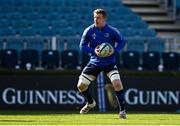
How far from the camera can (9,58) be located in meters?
20.2

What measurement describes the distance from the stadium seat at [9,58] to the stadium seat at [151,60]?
413 centimetres

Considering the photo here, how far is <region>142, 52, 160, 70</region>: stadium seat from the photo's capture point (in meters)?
20.9

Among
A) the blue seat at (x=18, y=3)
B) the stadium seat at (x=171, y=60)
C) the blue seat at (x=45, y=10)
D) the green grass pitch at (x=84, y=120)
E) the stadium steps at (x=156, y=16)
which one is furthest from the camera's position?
the stadium steps at (x=156, y=16)

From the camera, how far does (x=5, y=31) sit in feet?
75.6

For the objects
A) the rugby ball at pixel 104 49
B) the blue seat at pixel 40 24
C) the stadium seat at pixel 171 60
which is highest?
the rugby ball at pixel 104 49

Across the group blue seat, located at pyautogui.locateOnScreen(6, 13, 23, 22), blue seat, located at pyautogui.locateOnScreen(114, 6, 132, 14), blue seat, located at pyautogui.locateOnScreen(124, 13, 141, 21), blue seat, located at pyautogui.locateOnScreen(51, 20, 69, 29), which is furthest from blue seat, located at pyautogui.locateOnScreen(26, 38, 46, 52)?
blue seat, located at pyautogui.locateOnScreen(114, 6, 132, 14)

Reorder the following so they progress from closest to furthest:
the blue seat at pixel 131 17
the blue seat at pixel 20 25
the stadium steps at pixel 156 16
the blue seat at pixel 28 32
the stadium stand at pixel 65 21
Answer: the stadium stand at pixel 65 21 < the blue seat at pixel 28 32 < the blue seat at pixel 20 25 < the blue seat at pixel 131 17 < the stadium steps at pixel 156 16

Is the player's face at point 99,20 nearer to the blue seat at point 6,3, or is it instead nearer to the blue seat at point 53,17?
the blue seat at point 53,17

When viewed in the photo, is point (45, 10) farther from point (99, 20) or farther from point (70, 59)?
point (99, 20)

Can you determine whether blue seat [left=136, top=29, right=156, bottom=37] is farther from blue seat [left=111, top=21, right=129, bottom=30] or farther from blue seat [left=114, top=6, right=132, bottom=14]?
blue seat [left=114, top=6, right=132, bottom=14]

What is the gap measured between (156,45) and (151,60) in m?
0.78

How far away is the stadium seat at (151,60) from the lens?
2091 cm

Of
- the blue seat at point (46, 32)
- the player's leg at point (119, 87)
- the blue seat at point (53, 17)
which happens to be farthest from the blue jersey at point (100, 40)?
the blue seat at point (53, 17)

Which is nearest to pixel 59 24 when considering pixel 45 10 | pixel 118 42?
pixel 45 10
